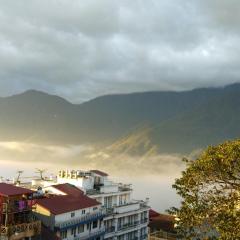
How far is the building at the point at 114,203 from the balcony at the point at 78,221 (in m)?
8.12

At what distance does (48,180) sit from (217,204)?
76685mm

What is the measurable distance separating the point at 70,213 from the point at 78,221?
263 cm

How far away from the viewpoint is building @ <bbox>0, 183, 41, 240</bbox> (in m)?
64.0

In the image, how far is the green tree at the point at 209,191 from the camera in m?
33.3

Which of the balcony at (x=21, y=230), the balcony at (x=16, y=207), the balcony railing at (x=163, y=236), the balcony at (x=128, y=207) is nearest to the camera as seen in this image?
the balcony at (x=21, y=230)

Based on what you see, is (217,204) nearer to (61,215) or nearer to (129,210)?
(61,215)

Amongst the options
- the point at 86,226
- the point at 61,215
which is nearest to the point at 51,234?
the point at 61,215

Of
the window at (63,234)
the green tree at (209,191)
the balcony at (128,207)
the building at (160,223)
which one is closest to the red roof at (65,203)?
the window at (63,234)

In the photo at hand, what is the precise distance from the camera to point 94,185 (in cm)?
10244

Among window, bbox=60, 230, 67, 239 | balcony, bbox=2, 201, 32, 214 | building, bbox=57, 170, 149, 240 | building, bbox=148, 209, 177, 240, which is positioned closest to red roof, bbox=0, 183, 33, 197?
balcony, bbox=2, 201, 32, 214

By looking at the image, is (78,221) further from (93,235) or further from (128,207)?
(128,207)

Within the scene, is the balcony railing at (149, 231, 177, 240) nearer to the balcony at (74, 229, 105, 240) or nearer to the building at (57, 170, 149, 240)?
the balcony at (74, 229, 105, 240)

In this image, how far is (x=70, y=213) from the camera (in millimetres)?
78750

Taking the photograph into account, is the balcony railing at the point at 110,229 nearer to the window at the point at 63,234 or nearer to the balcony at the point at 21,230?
the window at the point at 63,234
